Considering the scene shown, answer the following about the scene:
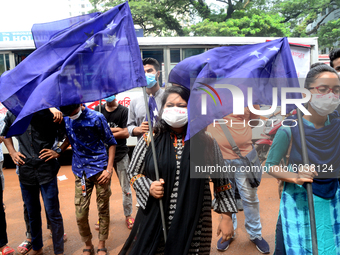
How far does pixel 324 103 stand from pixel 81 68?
1.84m

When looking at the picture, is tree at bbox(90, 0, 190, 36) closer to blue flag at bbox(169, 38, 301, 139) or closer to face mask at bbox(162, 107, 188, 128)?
blue flag at bbox(169, 38, 301, 139)

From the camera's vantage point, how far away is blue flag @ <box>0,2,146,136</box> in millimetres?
2123

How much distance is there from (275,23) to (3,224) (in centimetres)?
1917

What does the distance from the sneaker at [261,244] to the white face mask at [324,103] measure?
71.3 inches

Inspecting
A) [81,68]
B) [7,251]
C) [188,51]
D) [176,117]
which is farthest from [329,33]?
[7,251]

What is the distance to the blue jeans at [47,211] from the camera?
9.71 ft

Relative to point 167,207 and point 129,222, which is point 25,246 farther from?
point 167,207

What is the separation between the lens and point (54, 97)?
205cm

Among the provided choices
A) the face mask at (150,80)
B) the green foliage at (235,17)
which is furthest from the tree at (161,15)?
the face mask at (150,80)

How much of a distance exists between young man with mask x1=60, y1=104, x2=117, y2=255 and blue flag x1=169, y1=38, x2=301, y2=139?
1.36 m

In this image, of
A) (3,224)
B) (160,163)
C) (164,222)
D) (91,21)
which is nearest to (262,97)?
(160,163)

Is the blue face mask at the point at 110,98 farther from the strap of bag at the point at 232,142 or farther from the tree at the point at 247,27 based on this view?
the tree at the point at 247,27

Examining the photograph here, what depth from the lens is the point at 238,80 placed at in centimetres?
202

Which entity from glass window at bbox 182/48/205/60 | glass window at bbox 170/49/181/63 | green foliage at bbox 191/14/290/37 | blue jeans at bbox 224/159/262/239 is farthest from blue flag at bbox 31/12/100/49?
green foliage at bbox 191/14/290/37
